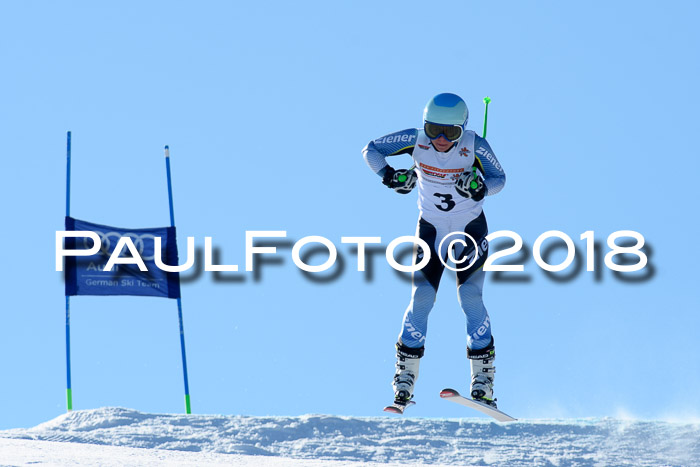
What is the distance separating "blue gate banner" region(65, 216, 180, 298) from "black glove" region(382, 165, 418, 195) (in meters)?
9.69

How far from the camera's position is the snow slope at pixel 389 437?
19594 mm

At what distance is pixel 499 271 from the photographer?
14.8 meters

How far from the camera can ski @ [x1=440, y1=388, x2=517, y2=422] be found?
13.3 metres

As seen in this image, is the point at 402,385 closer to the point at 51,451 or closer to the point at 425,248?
the point at 425,248

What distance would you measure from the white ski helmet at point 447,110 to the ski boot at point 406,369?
2578 millimetres

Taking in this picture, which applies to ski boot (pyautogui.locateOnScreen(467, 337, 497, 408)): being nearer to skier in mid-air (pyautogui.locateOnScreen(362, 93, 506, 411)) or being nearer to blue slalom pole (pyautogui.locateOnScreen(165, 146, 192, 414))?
skier in mid-air (pyautogui.locateOnScreen(362, 93, 506, 411))

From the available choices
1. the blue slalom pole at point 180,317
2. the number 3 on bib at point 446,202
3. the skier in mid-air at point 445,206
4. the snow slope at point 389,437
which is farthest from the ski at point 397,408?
the blue slalom pole at point 180,317

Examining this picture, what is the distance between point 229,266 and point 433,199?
18.7 ft

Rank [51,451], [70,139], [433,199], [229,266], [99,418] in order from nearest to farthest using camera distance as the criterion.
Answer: [433,199]
[51,451]
[229,266]
[99,418]
[70,139]

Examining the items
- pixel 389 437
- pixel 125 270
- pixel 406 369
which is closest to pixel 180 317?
pixel 125 270

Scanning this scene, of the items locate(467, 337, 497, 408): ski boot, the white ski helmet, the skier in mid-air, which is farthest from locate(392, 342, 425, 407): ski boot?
the white ski helmet

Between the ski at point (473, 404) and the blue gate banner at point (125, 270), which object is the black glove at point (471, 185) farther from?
the blue gate banner at point (125, 270)

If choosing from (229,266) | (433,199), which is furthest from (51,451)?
(433,199)

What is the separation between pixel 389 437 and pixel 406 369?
8027 millimetres
